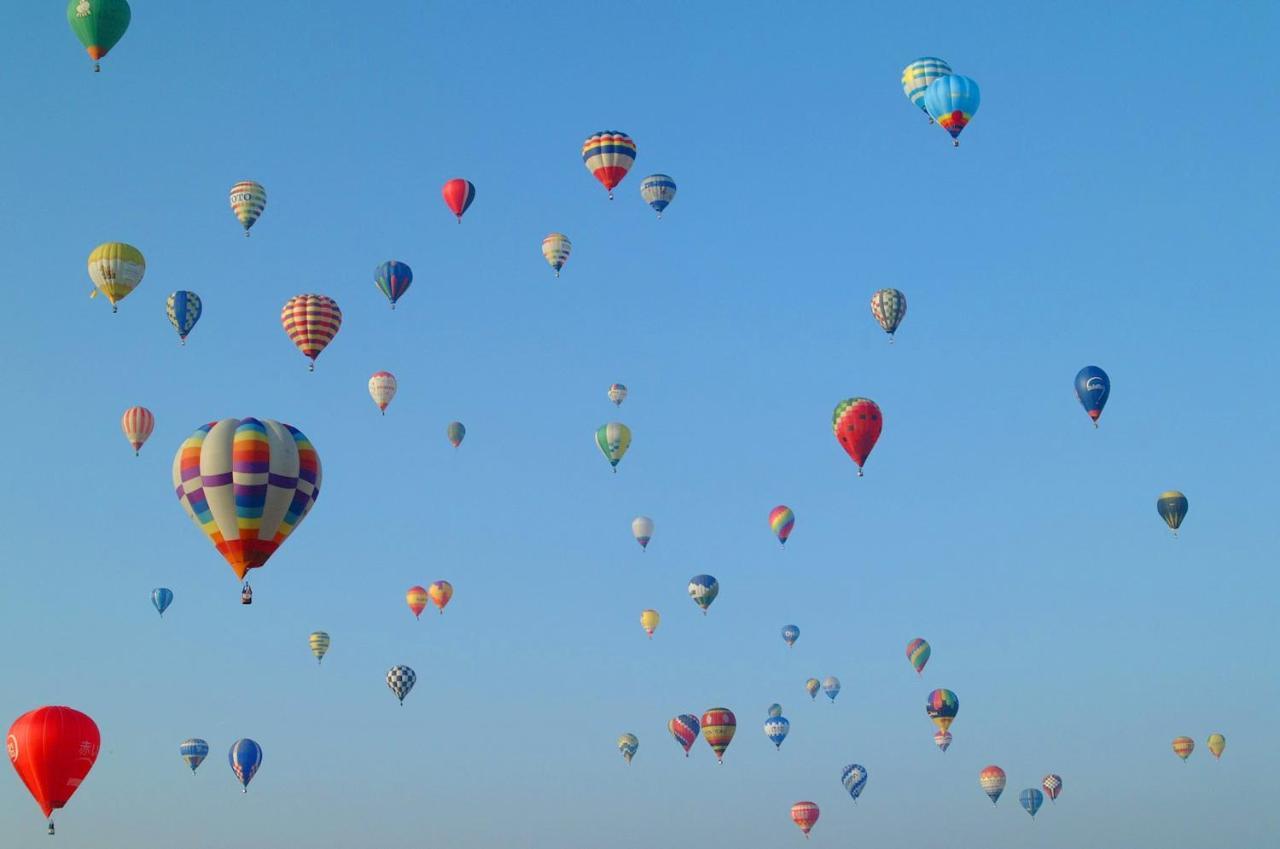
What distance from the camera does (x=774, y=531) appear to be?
3054 inches

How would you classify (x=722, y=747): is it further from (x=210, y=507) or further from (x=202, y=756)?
(x=210, y=507)

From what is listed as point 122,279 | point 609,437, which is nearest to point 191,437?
point 122,279

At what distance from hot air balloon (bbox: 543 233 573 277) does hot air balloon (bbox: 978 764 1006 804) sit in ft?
108

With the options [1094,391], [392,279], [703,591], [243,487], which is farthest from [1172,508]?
[243,487]

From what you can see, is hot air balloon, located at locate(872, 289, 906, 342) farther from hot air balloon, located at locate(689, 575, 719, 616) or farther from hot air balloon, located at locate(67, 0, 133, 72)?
hot air balloon, located at locate(67, 0, 133, 72)

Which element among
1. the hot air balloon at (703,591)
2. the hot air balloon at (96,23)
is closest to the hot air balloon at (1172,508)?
the hot air balloon at (703,591)

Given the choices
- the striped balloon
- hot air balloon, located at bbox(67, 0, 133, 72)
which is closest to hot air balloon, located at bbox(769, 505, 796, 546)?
the striped balloon

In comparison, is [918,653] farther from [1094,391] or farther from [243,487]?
[243,487]

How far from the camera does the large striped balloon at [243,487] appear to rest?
41156 millimetres

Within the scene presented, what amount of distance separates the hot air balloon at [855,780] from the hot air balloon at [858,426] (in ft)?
87.2

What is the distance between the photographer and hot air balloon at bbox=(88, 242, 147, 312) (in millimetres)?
57250

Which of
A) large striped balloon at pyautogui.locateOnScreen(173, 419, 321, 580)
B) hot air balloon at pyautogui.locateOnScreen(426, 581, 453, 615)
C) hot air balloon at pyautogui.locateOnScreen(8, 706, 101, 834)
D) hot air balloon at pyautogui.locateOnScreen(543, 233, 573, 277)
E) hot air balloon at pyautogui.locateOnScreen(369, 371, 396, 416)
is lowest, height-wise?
hot air balloon at pyautogui.locateOnScreen(8, 706, 101, 834)

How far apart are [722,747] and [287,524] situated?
3691 cm

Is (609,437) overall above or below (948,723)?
above
